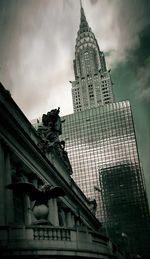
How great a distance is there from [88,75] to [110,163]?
46.8 metres

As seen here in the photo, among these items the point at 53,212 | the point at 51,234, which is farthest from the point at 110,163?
the point at 51,234

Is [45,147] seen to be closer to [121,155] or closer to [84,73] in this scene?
[121,155]

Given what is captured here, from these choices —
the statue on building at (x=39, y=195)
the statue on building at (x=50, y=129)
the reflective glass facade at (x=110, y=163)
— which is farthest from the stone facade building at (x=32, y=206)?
the reflective glass facade at (x=110, y=163)

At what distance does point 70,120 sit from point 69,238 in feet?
391

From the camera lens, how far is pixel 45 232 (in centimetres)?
1800

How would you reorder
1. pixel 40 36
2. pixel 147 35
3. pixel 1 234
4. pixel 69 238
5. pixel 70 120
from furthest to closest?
pixel 70 120, pixel 40 36, pixel 147 35, pixel 69 238, pixel 1 234

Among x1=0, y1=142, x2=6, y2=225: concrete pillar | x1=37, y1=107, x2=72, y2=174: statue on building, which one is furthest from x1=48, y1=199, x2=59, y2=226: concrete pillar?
x1=0, y1=142, x2=6, y2=225: concrete pillar

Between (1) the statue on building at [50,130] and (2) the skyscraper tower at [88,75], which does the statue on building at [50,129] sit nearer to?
(1) the statue on building at [50,130]

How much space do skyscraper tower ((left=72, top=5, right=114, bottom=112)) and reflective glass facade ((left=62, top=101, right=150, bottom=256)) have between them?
17.5 meters

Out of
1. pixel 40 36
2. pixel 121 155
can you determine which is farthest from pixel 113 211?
pixel 40 36

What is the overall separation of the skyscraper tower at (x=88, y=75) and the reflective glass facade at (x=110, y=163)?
1754 cm

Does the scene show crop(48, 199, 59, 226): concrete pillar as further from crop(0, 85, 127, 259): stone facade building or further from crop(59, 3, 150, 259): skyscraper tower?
crop(59, 3, 150, 259): skyscraper tower

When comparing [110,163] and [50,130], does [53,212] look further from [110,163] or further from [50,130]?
[110,163]

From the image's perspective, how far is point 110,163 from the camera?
130 meters
